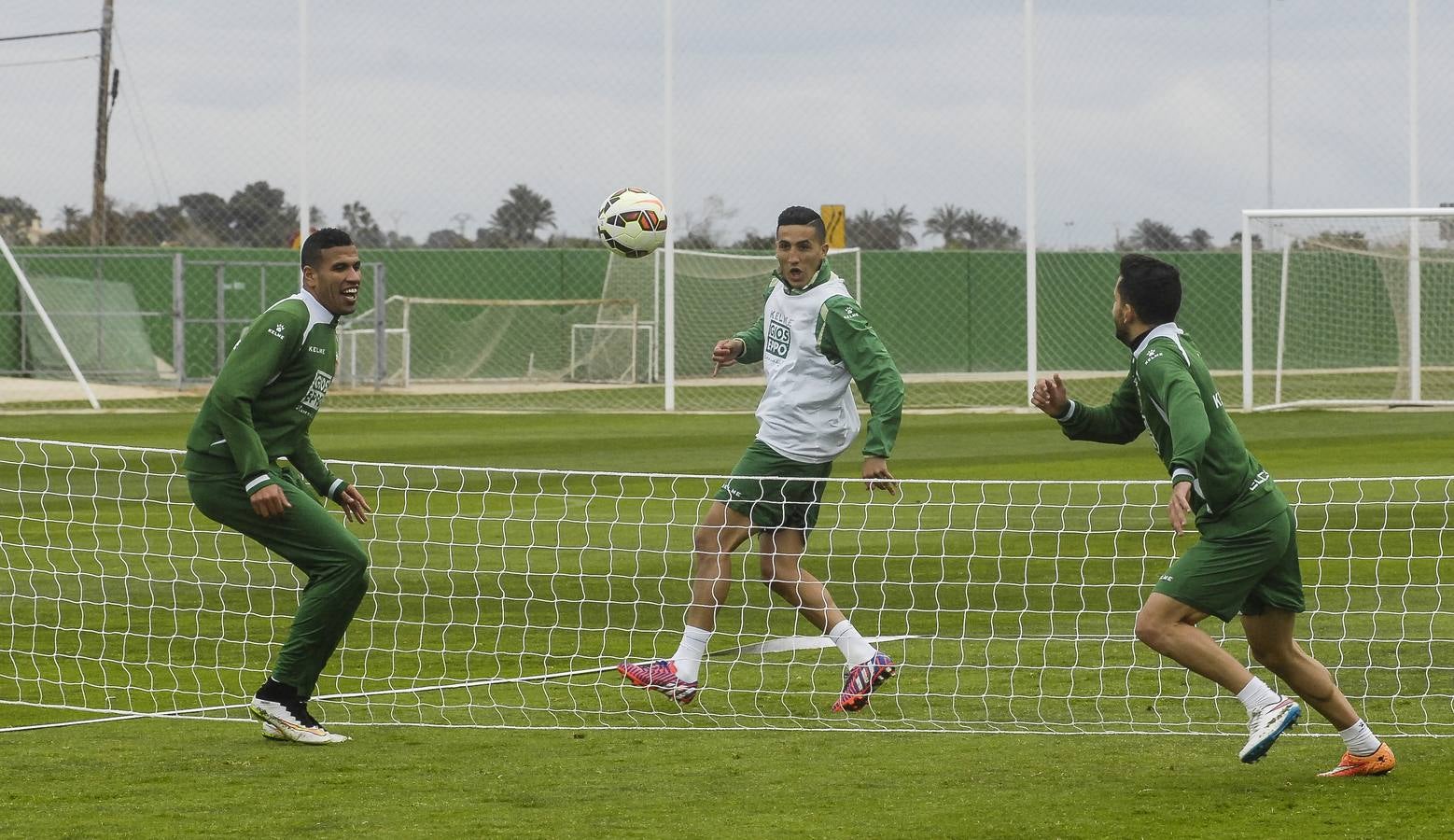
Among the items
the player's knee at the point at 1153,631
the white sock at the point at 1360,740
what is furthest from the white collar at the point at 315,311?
the white sock at the point at 1360,740

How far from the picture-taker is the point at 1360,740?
5.91 meters

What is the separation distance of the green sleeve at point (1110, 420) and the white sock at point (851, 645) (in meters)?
1.21

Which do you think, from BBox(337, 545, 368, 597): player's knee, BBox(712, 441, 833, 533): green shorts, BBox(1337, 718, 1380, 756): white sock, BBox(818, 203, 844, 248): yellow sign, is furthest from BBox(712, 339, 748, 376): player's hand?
BBox(818, 203, 844, 248): yellow sign

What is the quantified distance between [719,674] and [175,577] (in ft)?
12.2

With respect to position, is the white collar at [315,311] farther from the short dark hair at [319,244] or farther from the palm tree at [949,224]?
the palm tree at [949,224]

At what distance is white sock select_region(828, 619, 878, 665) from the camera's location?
7352mm

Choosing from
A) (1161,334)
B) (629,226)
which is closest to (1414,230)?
A: (629,226)

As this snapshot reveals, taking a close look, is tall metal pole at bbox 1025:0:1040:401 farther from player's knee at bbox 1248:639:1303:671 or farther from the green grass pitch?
player's knee at bbox 1248:639:1303:671

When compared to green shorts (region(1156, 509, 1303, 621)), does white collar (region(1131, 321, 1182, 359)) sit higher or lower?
higher

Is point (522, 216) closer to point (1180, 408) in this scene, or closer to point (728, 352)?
point (728, 352)

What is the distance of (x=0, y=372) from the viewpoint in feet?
112

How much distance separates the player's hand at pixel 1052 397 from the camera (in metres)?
6.55

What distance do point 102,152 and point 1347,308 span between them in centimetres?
2462

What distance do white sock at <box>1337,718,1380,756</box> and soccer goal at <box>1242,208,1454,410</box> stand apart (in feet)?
69.2
